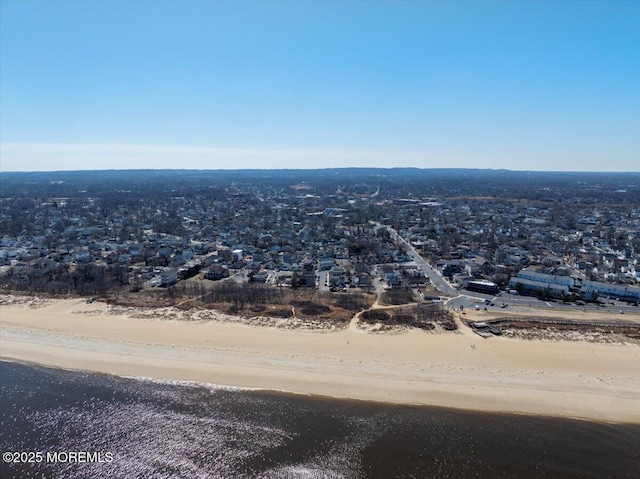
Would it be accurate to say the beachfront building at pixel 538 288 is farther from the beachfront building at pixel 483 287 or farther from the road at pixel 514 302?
the beachfront building at pixel 483 287

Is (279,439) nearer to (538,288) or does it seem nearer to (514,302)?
(514,302)

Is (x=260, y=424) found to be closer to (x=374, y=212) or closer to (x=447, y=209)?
(x=374, y=212)

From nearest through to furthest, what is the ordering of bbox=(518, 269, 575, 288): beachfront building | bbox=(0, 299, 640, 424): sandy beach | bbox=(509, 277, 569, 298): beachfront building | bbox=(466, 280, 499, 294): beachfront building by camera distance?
bbox=(0, 299, 640, 424): sandy beach
bbox=(509, 277, 569, 298): beachfront building
bbox=(466, 280, 499, 294): beachfront building
bbox=(518, 269, 575, 288): beachfront building

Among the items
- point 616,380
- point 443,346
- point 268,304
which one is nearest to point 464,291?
point 443,346

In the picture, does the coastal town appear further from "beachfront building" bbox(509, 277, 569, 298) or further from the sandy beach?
the sandy beach

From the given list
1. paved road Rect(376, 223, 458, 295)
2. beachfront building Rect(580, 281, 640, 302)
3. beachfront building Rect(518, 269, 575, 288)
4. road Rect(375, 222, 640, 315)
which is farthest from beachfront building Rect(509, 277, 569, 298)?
paved road Rect(376, 223, 458, 295)
